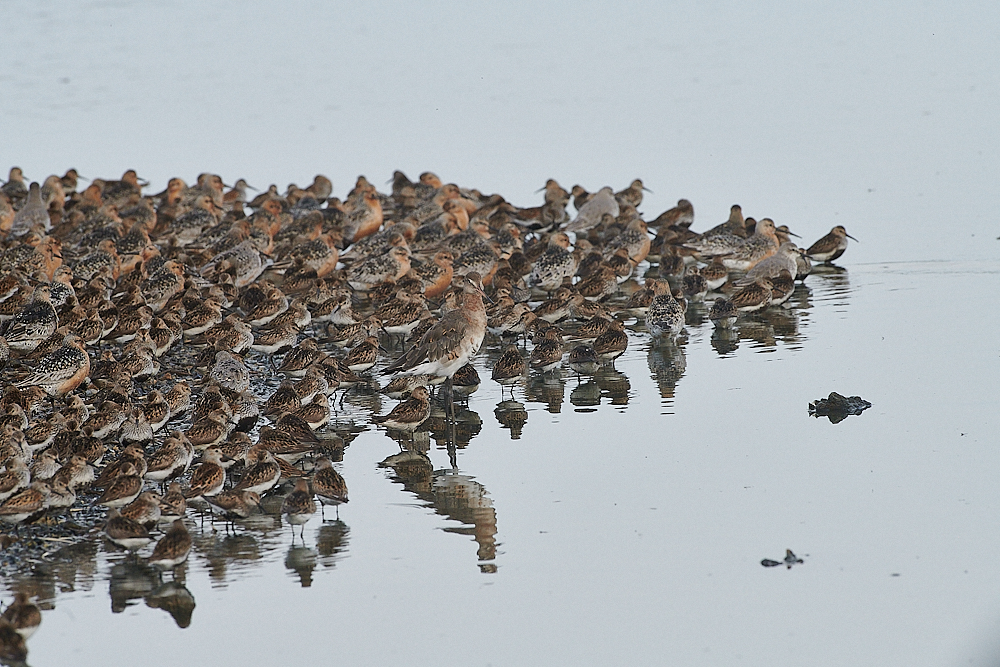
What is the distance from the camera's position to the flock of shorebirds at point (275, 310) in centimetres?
793

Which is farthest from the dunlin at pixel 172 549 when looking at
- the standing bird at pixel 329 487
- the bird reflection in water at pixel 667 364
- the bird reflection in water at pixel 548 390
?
the bird reflection in water at pixel 667 364

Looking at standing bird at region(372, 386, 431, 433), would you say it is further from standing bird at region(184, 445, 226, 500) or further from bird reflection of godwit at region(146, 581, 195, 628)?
bird reflection of godwit at region(146, 581, 195, 628)

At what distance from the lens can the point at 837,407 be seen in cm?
912

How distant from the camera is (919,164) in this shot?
1844 centimetres

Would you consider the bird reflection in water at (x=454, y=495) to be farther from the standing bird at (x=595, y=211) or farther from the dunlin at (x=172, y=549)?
the standing bird at (x=595, y=211)

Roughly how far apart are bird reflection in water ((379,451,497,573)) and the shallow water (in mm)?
25

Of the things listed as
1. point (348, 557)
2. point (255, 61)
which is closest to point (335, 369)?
A: point (348, 557)

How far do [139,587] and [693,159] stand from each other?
Result: 14562 mm

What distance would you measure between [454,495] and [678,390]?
2.60 m

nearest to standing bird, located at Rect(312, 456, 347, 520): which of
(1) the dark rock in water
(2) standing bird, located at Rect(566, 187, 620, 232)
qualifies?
(1) the dark rock in water

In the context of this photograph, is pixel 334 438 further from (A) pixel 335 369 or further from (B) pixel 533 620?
(B) pixel 533 620

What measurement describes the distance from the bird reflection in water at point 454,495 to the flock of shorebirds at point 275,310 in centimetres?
46

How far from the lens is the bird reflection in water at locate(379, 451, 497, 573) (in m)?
7.30

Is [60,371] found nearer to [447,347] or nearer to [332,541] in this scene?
[447,347]
